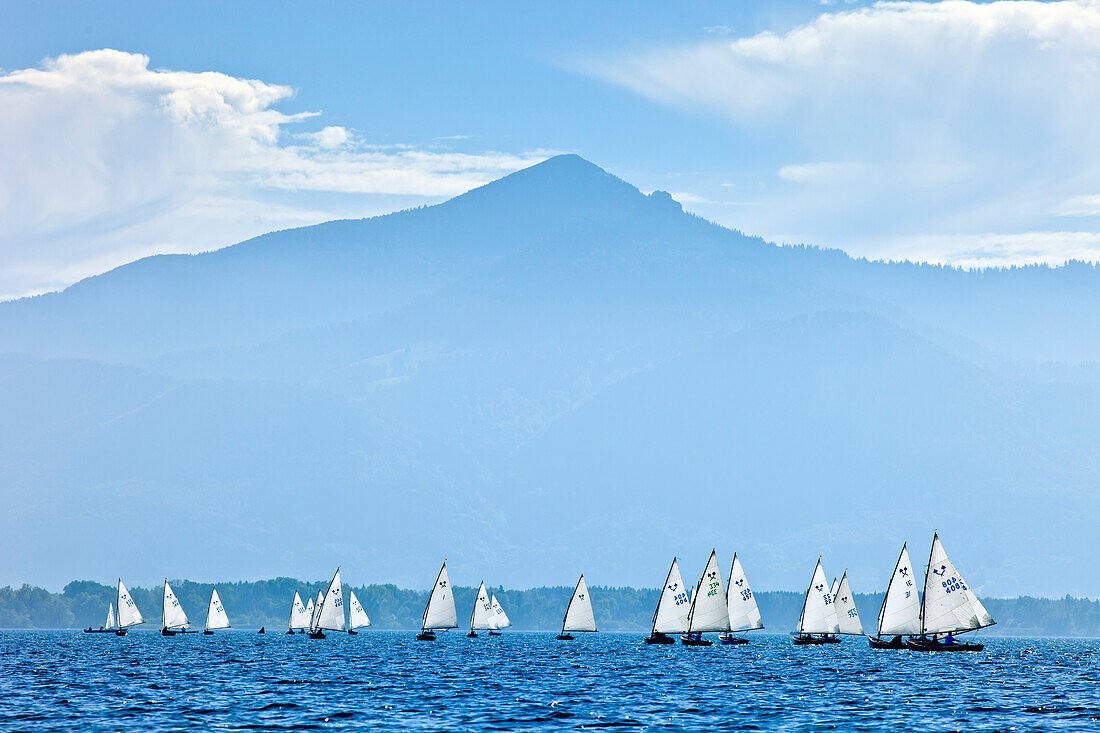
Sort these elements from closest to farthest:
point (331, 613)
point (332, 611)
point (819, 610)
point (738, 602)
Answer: point (738, 602) < point (819, 610) < point (332, 611) < point (331, 613)

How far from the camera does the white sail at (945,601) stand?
122125 millimetres

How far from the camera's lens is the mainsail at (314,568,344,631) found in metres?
192

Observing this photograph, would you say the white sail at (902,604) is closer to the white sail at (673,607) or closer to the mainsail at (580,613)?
the white sail at (673,607)

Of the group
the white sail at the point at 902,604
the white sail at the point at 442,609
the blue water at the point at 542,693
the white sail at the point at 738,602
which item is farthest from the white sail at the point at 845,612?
the white sail at the point at 442,609

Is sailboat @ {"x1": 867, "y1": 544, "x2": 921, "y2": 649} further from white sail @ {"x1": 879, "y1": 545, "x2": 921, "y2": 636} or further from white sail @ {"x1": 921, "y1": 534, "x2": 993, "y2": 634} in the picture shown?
white sail @ {"x1": 921, "y1": 534, "x2": 993, "y2": 634}

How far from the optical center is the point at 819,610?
158 meters

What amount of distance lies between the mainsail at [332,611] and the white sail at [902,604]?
81.9m

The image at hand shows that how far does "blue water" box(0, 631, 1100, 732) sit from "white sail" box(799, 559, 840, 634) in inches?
545

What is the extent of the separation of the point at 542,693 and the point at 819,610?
73.1m

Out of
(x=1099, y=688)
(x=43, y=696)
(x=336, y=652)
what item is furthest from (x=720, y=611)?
(x=43, y=696)

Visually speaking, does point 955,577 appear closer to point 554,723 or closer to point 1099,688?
point 1099,688

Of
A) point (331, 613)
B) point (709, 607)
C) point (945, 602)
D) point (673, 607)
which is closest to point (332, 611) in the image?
point (331, 613)

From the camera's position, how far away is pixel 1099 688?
100062 millimetres

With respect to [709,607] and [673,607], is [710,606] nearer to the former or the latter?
[709,607]
